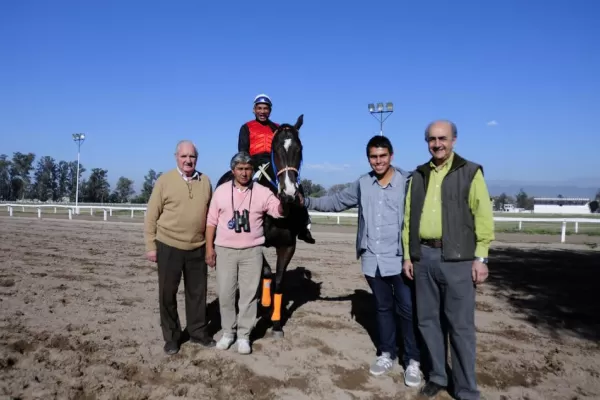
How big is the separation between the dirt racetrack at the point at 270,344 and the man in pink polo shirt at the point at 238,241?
390 mm

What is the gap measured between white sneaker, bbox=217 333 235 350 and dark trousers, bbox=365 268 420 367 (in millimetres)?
1642

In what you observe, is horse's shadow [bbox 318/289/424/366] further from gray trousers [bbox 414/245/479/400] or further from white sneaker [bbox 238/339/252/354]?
white sneaker [bbox 238/339/252/354]

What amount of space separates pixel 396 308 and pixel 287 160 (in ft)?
6.27

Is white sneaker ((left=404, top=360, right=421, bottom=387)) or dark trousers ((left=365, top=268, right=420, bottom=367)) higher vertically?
dark trousers ((left=365, top=268, right=420, bottom=367))

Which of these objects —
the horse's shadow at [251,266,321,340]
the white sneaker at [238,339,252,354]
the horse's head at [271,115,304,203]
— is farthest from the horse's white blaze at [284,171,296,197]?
the horse's shadow at [251,266,321,340]

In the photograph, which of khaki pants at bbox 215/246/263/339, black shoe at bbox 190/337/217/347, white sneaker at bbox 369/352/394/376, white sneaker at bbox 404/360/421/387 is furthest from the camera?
black shoe at bbox 190/337/217/347

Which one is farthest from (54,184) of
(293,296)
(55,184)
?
(293,296)

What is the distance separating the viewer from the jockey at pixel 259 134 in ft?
18.3

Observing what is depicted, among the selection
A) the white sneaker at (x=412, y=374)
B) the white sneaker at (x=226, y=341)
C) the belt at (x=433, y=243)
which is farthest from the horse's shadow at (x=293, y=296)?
the belt at (x=433, y=243)

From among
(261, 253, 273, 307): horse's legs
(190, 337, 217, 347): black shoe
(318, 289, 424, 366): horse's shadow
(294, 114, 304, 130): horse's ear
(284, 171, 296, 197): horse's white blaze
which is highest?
(294, 114, 304, 130): horse's ear

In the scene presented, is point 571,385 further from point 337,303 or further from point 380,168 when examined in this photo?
point 337,303

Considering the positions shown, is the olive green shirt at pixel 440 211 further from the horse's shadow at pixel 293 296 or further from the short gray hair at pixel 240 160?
the horse's shadow at pixel 293 296

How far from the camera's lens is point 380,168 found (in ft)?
13.2

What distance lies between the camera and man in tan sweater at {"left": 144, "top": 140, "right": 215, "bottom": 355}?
4430 millimetres
